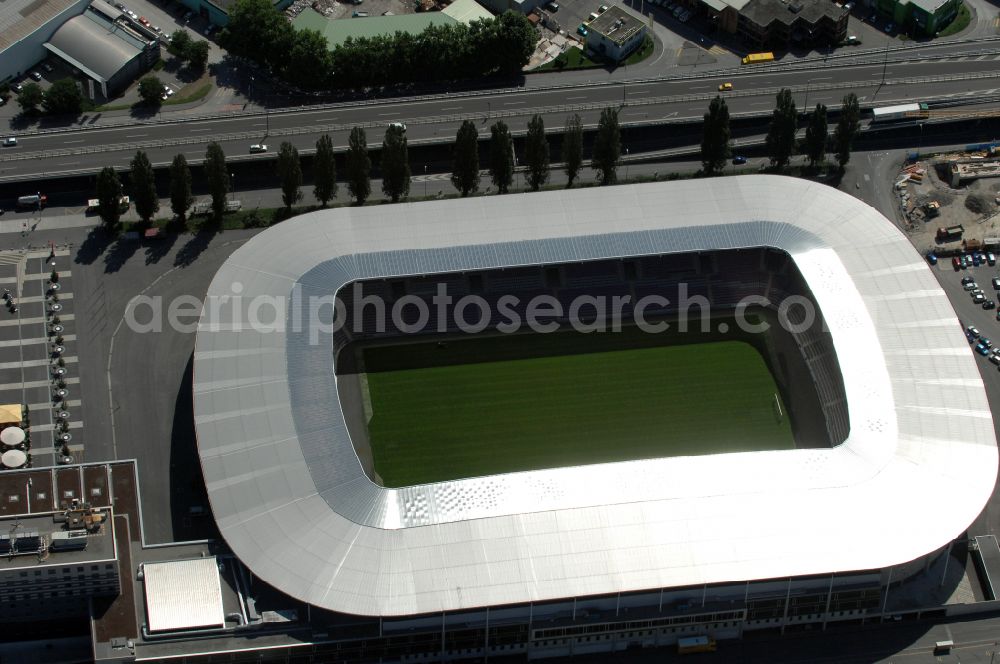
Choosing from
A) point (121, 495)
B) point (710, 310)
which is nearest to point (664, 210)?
point (710, 310)

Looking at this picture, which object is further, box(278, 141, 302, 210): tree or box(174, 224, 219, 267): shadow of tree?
box(174, 224, 219, 267): shadow of tree

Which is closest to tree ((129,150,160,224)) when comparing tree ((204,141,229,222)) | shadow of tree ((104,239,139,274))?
shadow of tree ((104,239,139,274))

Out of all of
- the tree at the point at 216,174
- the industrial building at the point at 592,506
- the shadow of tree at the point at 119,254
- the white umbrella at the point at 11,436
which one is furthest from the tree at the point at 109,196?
the white umbrella at the point at 11,436

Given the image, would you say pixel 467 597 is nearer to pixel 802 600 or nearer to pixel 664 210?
pixel 802 600

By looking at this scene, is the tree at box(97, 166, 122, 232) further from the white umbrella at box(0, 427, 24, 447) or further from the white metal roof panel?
the white metal roof panel

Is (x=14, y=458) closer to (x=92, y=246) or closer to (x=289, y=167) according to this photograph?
(x=92, y=246)
